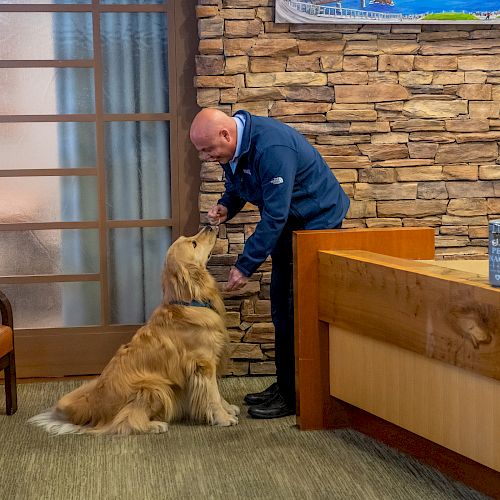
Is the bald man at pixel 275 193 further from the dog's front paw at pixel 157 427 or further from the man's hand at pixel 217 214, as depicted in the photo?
the dog's front paw at pixel 157 427

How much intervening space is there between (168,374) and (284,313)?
610mm

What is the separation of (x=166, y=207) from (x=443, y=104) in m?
1.58

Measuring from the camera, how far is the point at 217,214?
429 centimetres

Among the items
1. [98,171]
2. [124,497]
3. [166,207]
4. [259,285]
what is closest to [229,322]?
[259,285]

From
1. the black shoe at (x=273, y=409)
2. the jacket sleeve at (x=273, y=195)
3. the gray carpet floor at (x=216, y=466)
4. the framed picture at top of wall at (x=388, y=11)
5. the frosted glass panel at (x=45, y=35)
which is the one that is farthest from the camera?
the frosted glass panel at (x=45, y=35)

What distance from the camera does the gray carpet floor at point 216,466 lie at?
3.13 meters

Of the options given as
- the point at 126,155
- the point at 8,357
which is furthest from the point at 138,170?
the point at 8,357

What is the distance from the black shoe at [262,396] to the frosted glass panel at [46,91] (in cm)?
176

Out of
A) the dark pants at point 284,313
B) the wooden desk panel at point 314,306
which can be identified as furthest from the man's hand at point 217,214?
the wooden desk panel at point 314,306

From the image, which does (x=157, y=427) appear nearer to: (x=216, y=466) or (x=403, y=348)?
(x=216, y=466)

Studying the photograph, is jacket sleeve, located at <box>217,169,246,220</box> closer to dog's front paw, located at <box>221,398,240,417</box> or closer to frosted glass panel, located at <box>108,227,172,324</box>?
frosted glass panel, located at <box>108,227,172,324</box>

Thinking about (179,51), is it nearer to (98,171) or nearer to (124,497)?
(98,171)

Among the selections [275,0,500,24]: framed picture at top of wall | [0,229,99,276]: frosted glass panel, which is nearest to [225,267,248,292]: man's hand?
[0,229,99,276]: frosted glass panel

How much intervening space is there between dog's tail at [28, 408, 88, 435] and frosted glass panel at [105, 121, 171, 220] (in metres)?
1.26
